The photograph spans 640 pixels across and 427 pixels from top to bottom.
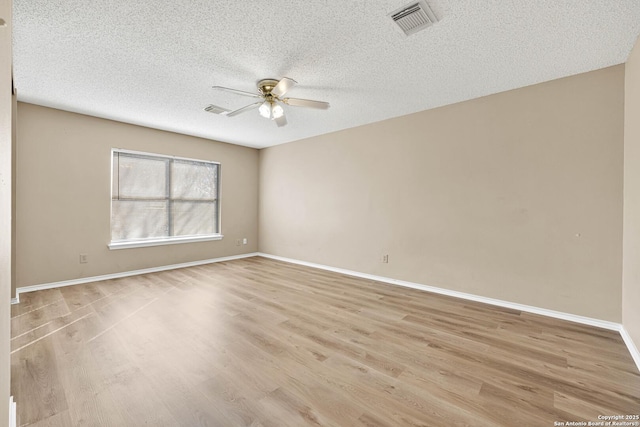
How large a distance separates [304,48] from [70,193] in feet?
13.3

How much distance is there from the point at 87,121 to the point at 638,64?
6375 millimetres

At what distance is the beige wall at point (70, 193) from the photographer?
3.66 metres

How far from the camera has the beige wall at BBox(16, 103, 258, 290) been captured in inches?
144

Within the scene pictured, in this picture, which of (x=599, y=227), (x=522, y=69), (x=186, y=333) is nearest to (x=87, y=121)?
(x=186, y=333)

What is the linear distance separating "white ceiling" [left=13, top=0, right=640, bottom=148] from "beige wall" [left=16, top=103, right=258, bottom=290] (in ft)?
A: 1.69

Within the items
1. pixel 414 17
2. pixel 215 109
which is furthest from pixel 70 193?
pixel 414 17

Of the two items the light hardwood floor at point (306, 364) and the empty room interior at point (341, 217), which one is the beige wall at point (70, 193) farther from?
the light hardwood floor at point (306, 364)

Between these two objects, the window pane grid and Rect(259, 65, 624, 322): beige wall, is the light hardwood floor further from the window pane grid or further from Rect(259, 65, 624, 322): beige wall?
the window pane grid

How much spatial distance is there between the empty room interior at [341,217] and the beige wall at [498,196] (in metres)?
0.02

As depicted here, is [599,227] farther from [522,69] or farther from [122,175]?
[122,175]

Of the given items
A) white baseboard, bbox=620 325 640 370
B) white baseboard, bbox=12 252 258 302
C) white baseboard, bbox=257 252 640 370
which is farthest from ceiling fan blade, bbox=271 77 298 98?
white baseboard, bbox=12 252 258 302

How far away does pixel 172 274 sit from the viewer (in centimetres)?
462

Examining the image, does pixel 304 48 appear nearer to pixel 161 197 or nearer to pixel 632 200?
pixel 632 200

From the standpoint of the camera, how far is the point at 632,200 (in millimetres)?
2334
